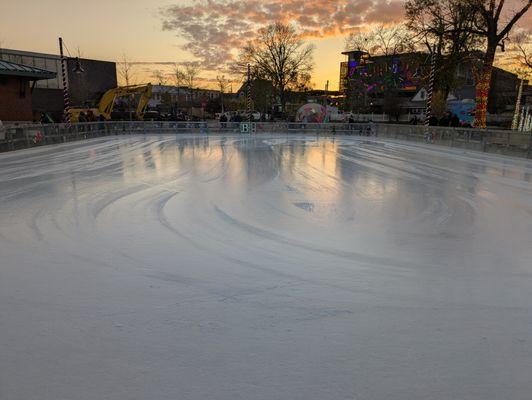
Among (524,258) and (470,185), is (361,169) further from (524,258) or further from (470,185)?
(524,258)

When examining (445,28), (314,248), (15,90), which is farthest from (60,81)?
(314,248)

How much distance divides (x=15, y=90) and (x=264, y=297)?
94.1 feet

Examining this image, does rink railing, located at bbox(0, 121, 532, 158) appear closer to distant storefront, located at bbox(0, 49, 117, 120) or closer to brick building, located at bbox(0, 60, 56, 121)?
brick building, located at bbox(0, 60, 56, 121)

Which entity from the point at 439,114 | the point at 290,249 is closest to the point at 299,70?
the point at 439,114

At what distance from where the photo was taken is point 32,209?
6363mm

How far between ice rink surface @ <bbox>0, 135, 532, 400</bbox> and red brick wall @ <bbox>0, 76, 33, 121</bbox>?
21755mm

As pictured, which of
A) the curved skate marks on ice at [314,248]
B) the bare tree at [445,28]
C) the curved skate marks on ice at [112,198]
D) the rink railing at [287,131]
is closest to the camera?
the curved skate marks on ice at [314,248]

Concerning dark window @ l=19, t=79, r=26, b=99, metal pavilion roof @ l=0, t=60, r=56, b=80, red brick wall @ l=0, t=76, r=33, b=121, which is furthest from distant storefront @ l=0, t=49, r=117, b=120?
metal pavilion roof @ l=0, t=60, r=56, b=80

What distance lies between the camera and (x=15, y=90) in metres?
25.5

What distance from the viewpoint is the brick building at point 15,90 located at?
24.5 meters

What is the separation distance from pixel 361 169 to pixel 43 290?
370 inches

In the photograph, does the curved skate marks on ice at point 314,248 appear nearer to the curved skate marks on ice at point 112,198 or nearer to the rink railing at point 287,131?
the curved skate marks on ice at point 112,198

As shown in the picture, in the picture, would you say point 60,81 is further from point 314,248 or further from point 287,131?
point 314,248

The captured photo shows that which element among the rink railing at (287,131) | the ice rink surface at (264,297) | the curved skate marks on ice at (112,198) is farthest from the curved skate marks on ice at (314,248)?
the rink railing at (287,131)
